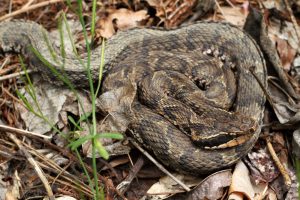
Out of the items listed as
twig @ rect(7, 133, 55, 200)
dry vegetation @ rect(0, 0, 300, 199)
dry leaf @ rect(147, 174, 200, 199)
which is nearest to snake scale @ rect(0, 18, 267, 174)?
dry leaf @ rect(147, 174, 200, 199)

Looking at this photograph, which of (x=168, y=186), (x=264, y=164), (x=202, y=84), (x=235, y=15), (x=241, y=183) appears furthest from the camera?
(x=235, y=15)

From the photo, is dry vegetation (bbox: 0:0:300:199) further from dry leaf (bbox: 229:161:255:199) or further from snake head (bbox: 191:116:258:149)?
snake head (bbox: 191:116:258:149)

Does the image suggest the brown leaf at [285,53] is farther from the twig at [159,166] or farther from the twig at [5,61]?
the twig at [5,61]

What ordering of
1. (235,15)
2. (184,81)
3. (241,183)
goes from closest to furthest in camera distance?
1. (241,183)
2. (184,81)
3. (235,15)

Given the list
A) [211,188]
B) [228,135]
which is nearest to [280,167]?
[228,135]

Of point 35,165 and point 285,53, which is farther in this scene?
point 285,53

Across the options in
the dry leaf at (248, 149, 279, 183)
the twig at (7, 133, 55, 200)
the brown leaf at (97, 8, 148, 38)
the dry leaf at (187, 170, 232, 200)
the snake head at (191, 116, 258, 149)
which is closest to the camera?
the twig at (7, 133, 55, 200)

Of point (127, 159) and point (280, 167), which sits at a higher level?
point (127, 159)

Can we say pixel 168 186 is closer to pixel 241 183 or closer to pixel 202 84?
pixel 241 183
